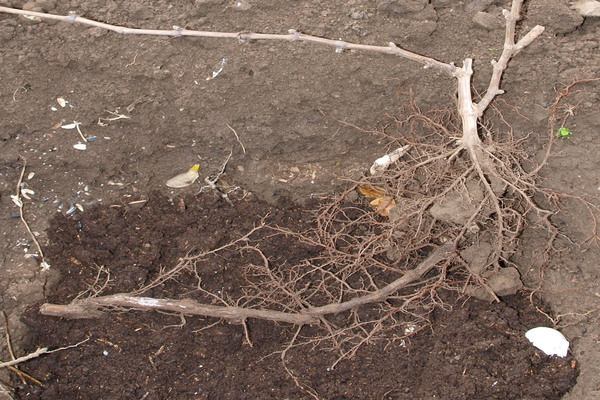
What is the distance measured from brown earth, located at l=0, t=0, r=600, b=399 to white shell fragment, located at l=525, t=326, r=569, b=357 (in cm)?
3

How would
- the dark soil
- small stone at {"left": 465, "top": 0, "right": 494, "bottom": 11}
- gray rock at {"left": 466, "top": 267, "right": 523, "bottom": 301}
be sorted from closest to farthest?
the dark soil < gray rock at {"left": 466, "top": 267, "right": 523, "bottom": 301} < small stone at {"left": 465, "top": 0, "right": 494, "bottom": 11}

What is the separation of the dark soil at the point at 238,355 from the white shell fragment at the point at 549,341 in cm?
2

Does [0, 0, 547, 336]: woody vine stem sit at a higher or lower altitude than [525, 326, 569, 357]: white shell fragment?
higher

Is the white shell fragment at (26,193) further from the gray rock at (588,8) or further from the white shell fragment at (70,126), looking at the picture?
the gray rock at (588,8)

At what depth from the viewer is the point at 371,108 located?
1983 mm

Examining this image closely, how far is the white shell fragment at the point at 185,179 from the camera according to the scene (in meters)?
2.05

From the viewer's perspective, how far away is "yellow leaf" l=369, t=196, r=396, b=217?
1.92m

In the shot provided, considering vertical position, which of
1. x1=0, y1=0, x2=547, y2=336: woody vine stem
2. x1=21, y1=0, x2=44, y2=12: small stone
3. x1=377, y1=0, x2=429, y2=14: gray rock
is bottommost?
x1=0, y1=0, x2=547, y2=336: woody vine stem

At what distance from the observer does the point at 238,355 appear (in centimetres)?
171

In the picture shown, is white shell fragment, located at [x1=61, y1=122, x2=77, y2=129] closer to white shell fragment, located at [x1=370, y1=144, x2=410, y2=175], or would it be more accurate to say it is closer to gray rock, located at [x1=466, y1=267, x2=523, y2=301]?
white shell fragment, located at [x1=370, y1=144, x2=410, y2=175]

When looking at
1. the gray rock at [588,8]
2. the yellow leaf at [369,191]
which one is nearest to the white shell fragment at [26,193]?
the yellow leaf at [369,191]

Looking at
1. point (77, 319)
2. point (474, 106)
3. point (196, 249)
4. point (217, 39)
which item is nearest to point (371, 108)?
point (474, 106)

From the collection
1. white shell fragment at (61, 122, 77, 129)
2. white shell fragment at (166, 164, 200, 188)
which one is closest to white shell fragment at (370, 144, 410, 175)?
white shell fragment at (166, 164, 200, 188)

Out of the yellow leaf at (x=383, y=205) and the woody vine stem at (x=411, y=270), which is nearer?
the woody vine stem at (x=411, y=270)
